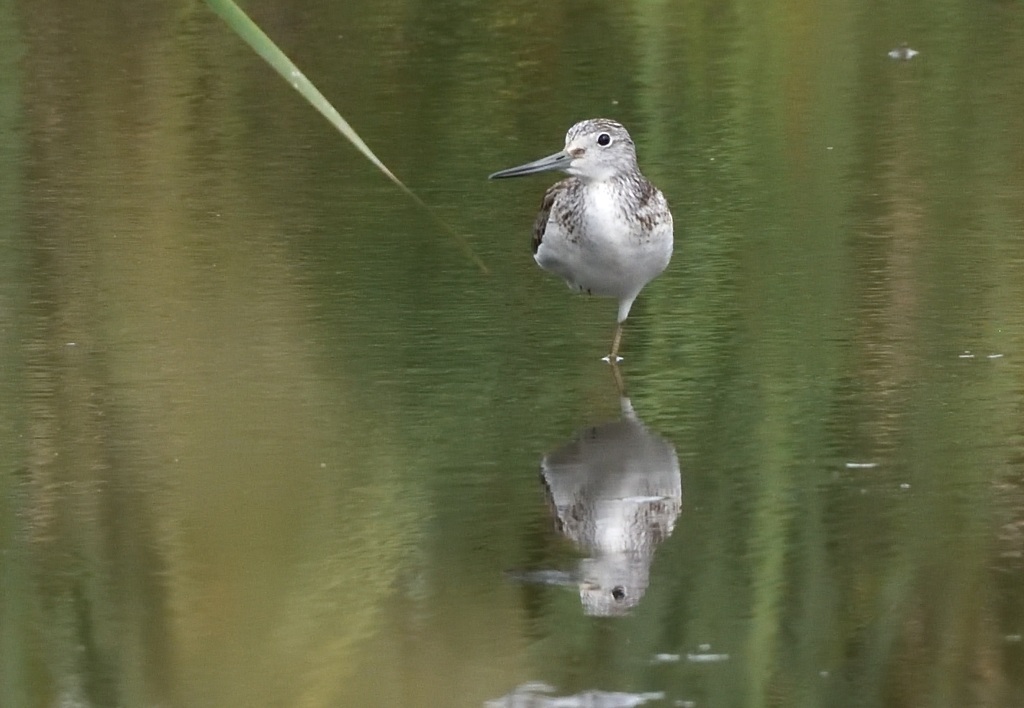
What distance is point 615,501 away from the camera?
20.7ft

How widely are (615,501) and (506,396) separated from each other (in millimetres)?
1249

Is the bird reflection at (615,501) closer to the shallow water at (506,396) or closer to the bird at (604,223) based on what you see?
the shallow water at (506,396)

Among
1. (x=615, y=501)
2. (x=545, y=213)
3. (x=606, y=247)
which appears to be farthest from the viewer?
(x=545, y=213)

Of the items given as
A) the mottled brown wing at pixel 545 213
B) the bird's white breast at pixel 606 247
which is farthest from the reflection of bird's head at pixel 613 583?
the mottled brown wing at pixel 545 213

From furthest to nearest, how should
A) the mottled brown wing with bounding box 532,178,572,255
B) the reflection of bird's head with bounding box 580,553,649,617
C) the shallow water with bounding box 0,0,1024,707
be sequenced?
1. the mottled brown wing with bounding box 532,178,572,255
2. the reflection of bird's head with bounding box 580,553,649,617
3. the shallow water with bounding box 0,0,1024,707

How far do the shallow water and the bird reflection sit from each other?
0.02 meters

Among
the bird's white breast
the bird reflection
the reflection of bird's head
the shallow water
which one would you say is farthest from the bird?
the reflection of bird's head

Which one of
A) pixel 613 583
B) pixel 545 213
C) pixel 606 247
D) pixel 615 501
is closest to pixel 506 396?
pixel 606 247

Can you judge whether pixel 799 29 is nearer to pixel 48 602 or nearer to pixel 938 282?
pixel 938 282

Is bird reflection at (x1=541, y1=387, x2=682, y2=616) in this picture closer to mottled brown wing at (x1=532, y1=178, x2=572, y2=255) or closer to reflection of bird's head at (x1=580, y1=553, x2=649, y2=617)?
reflection of bird's head at (x1=580, y1=553, x2=649, y2=617)

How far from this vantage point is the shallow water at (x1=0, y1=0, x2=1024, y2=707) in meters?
5.25

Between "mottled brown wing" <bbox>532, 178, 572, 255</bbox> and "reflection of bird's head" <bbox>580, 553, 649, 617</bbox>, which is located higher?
"reflection of bird's head" <bbox>580, 553, 649, 617</bbox>

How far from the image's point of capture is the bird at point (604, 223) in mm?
7848

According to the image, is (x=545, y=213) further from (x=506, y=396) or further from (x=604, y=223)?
(x=506, y=396)
